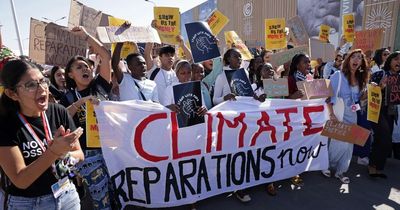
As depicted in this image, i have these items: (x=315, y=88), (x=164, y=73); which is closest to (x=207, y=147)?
(x=164, y=73)

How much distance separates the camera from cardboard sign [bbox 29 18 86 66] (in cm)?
333

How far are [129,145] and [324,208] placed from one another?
91.5 inches

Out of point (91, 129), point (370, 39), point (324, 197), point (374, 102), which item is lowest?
point (324, 197)

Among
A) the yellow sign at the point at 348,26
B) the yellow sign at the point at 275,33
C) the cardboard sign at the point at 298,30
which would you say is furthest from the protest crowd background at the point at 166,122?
the yellow sign at the point at 348,26

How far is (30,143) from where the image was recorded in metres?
1.73

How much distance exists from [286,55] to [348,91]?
41.7 inches

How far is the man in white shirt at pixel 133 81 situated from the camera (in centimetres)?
342

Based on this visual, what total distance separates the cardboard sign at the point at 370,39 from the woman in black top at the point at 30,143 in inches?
246

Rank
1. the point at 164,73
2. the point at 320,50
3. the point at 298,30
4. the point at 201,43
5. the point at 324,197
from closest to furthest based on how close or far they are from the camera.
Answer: the point at 324,197 < the point at 164,73 < the point at 201,43 < the point at 320,50 < the point at 298,30

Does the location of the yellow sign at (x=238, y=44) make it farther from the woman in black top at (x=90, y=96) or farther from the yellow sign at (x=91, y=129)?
the yellow sign at (x=91, y=129)

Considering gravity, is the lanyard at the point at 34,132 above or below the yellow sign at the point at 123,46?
below

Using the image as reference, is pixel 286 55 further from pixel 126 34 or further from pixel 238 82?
pixel 126 34

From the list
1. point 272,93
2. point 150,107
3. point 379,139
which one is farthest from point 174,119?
point 379,139

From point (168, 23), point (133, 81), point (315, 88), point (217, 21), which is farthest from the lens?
point (217, 21)
